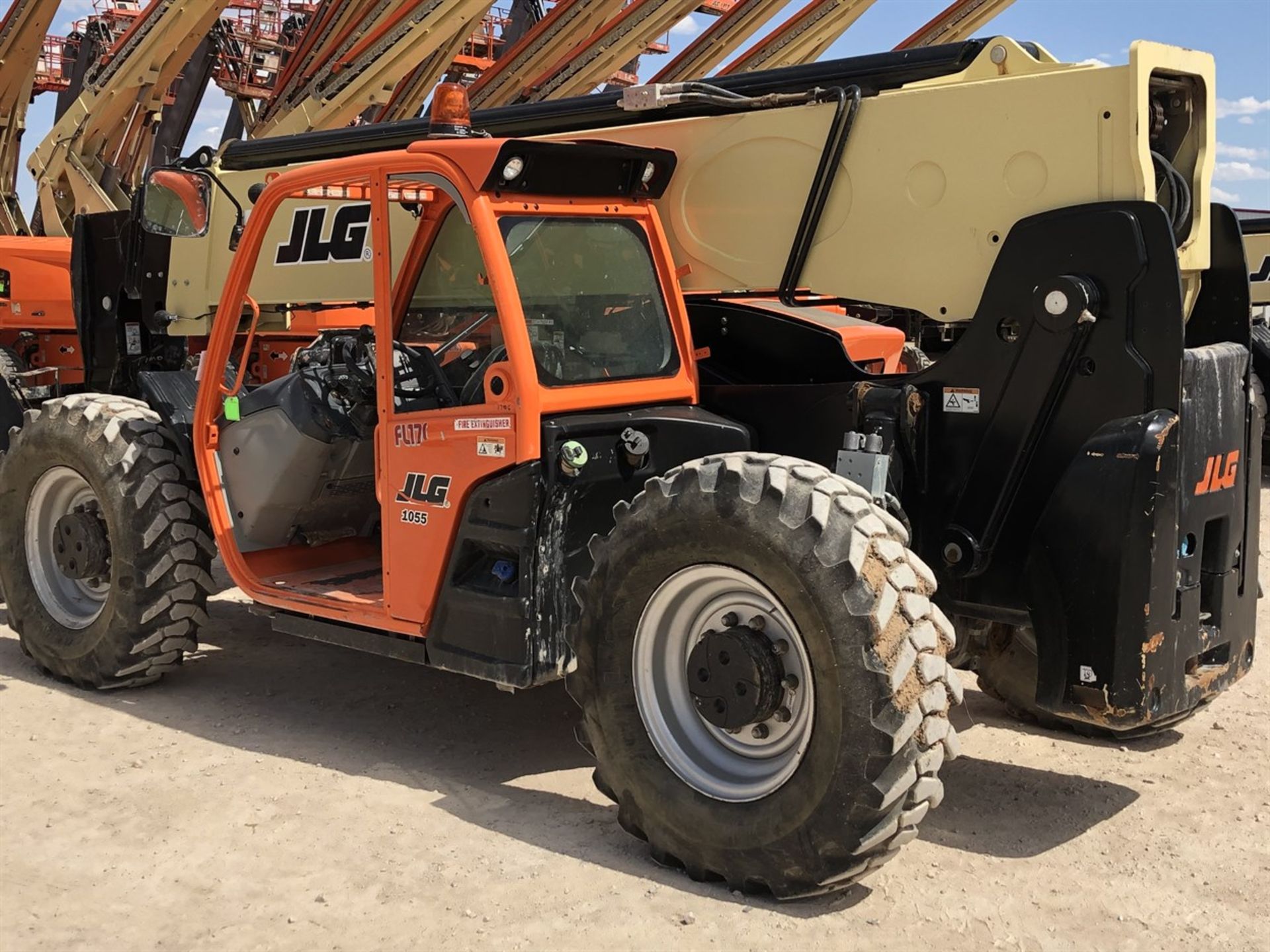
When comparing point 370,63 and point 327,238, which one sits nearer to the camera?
point 327,238

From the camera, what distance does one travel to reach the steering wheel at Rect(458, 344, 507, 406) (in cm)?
481

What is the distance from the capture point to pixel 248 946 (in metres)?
3.78

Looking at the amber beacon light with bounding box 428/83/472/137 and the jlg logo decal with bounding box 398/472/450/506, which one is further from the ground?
the amber beacon light with bounding box 428/83/472/137

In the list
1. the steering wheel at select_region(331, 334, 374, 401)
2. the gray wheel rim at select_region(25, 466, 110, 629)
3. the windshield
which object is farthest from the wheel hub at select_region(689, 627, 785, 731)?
the gray wheel rim at select_region(25, 466, 110, 629)

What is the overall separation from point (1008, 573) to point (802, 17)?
70.2 feet

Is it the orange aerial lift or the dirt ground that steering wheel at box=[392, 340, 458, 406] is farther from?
the orange aerial lift

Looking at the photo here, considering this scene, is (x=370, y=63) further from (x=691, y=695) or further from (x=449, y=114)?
(x=691, y=695)

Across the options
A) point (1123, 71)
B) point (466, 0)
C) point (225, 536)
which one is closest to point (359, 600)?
point (225, 536)

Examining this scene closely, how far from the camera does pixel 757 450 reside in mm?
4992

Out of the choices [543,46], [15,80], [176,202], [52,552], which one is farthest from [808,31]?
[52,552]

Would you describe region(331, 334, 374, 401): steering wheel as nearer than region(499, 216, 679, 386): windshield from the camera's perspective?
No

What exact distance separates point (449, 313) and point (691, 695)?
1.83 metres

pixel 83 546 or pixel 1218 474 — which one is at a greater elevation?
pixel 1218 474

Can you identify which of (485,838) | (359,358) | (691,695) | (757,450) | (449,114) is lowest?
(485,838)
